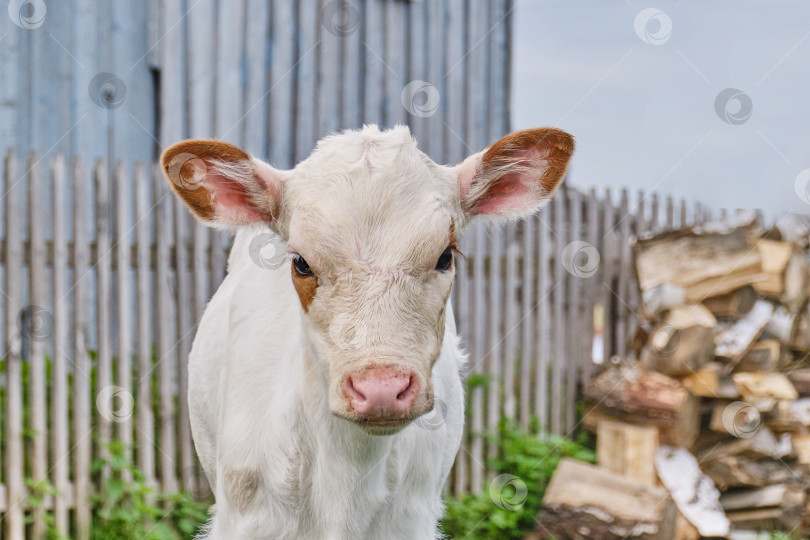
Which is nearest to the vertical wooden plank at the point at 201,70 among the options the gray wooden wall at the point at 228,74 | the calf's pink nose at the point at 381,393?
the gray wooden wall at the point at 228,74

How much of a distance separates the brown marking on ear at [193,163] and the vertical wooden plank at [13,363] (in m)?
3.17

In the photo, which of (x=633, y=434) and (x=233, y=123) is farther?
(x=233, y=123)

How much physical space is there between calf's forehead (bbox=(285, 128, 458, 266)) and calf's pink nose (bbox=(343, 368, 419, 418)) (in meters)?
0.35

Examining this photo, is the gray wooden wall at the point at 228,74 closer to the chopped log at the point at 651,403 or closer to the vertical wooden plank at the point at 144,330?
the vertical wooden plank at the point at 144,330

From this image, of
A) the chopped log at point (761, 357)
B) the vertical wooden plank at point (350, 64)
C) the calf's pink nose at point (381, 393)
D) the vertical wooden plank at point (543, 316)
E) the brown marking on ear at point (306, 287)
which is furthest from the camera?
the vertical wooden plank at point (350, 64)

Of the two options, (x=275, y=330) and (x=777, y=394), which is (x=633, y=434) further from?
(x=275, y=330)

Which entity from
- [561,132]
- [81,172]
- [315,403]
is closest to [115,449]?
[81,172]

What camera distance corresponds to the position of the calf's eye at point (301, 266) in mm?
2379

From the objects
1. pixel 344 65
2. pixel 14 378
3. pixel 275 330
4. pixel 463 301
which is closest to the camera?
pixel 275 330

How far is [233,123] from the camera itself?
22.5ft

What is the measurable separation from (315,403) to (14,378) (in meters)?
3.42

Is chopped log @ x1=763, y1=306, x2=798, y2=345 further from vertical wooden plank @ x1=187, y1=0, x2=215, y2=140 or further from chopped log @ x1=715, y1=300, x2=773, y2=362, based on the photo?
vertical wooden plank @ x1=187, y1=0, x2=215, y2=140

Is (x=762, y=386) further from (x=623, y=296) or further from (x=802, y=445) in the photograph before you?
(x=623, y=296)

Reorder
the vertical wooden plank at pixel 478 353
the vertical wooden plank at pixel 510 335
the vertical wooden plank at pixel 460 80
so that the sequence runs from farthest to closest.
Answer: the vertical wooden plank at pixel 460 80 < the vertical wooden plank at pixel 510 335 < the vertical wooden plank at pixel 478 353
